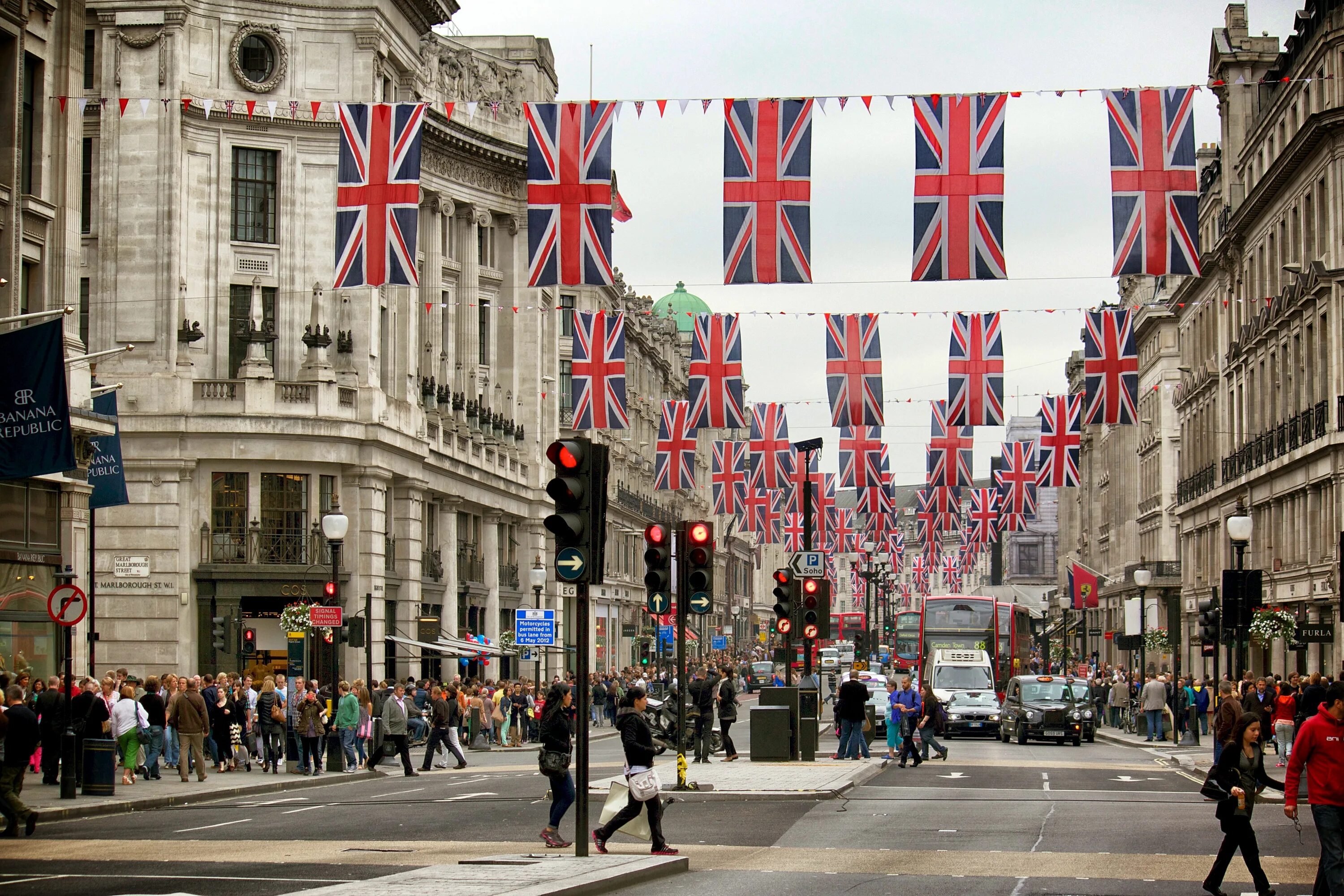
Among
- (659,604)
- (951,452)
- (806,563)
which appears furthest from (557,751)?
(951,452)

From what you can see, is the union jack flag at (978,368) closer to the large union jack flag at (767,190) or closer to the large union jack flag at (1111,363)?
the large union jack flag at (1111,363)

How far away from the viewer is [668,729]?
3788cm

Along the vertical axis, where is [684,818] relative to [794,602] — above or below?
below

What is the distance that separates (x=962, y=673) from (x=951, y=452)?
6272 mm

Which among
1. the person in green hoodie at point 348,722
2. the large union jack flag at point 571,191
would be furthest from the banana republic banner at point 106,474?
the large union jack flag at point 571,191

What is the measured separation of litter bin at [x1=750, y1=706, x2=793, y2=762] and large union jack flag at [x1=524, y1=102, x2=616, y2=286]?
10.1 metres

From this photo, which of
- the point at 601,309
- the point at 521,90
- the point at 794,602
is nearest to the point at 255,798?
the point at 794,602

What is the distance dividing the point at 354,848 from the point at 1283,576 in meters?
42.1

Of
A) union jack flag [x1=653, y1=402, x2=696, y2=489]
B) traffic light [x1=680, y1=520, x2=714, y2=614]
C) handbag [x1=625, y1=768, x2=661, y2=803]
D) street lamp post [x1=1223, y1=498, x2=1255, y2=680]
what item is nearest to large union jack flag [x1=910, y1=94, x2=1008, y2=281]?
traffic light [x1=680, y1=520, x2=714, y2=614]

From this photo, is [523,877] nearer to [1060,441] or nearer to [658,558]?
[658,558]

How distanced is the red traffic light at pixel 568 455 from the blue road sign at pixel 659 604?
1016cm

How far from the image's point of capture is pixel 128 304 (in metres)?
47.4

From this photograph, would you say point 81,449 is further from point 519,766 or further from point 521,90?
point 521,90

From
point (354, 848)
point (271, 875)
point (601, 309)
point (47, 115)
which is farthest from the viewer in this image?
point (601, 309)
